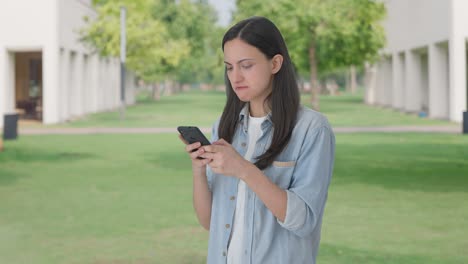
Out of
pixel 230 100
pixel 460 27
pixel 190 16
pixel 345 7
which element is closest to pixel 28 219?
pixel 230 100

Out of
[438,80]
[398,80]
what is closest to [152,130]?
[438,80]

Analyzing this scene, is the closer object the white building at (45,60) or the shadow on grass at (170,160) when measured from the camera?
the shadow on grass at (170,160)

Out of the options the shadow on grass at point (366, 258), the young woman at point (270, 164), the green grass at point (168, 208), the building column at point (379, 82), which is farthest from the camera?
the building column at point (379, 82)

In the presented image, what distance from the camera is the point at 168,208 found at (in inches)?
441

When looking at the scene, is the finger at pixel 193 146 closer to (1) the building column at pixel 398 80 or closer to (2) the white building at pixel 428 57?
(2) the white building at pixel 428 57

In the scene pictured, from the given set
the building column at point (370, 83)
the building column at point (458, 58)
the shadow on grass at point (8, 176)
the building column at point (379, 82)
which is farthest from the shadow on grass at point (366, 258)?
the building column at point (370, 83)

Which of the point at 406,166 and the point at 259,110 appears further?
the point at 406,166

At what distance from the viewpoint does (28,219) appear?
10352 mm

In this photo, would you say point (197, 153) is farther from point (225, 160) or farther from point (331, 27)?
point (331, 27)

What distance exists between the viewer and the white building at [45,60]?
34.2 metres

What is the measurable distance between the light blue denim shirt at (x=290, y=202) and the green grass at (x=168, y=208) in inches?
198

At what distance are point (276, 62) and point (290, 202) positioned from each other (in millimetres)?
496

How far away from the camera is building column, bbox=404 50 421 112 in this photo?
43562 millimetres

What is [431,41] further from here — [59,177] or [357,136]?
[59,177]
